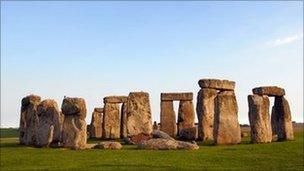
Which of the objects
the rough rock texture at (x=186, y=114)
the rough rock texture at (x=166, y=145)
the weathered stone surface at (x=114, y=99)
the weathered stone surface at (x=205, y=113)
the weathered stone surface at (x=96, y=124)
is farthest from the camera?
the weathered stone surface at (x=96, y=124)

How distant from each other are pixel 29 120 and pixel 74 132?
5346 mm

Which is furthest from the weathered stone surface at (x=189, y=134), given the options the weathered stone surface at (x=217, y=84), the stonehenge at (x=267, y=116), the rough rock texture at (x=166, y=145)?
the rough rock texture at (x=166, y=145)

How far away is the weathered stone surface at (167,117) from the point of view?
3619 centimetres

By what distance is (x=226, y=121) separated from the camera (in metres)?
26.5

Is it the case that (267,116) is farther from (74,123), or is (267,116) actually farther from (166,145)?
(74,123)

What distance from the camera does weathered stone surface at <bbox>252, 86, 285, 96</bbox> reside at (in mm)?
28281

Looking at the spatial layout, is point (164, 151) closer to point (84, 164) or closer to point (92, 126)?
point (84, 164)

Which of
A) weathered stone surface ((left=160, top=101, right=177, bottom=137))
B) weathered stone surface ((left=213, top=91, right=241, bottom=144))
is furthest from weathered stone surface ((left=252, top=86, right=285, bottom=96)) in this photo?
weathered stone surface ((left=160, top=101, right=177, bottom=137))

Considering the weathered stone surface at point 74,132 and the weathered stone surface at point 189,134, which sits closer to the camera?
the weathered stone surface at point 74,132

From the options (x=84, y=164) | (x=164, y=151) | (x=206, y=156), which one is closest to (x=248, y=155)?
(x=206, y=156)

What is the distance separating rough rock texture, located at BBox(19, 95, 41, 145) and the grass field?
14.6 ft

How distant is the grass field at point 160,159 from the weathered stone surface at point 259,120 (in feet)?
11.0

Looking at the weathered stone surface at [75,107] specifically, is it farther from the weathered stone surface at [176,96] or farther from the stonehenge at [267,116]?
the weathered stone surface at [176,96]

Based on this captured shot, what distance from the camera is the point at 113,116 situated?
37.8 meters
